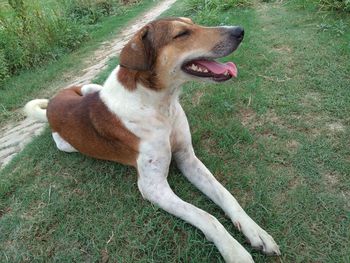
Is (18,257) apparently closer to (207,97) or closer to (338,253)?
(338,253)

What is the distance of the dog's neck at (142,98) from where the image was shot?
2.91m

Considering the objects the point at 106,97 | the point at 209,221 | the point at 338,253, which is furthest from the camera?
the point at 106,97

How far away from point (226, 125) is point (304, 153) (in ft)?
2.80

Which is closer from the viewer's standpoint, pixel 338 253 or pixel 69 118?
pixel 338 253

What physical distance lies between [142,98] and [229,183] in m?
1.01

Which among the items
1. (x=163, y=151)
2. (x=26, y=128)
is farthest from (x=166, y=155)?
(x=26, y=128)

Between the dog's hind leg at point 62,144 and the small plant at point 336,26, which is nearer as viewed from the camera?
the dog's hind leg at point 62,144

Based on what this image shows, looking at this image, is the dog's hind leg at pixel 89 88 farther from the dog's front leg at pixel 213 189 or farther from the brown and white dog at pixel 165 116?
the dog's front leg at pixel 213 189

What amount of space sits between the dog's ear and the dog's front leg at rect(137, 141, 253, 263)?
63cm

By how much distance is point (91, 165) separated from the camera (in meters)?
3.66

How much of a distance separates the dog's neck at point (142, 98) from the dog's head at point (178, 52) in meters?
0.06

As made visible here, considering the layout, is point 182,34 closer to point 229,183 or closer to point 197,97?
point 229,183

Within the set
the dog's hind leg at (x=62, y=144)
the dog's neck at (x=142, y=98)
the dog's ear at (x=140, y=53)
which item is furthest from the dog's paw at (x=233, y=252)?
the dog's hind leg at (x=62, y=144)

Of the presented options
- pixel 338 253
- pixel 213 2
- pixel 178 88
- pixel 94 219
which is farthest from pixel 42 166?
pixel 213 2
